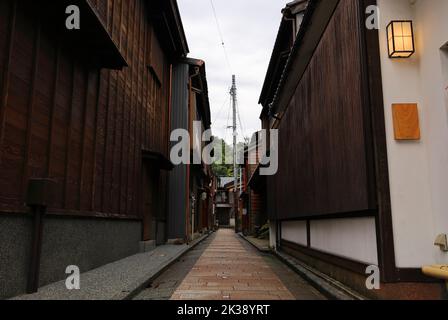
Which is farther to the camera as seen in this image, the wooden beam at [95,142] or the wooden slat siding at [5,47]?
the wooden beam at [95,142]

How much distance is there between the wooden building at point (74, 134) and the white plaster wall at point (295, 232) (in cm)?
489

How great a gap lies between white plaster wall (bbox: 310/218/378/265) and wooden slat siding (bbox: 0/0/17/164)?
4.94m

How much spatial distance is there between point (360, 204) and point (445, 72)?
6.04 feet

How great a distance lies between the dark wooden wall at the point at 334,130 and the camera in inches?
197

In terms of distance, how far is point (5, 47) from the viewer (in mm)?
5055

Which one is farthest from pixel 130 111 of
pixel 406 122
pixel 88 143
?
pixel 406 122

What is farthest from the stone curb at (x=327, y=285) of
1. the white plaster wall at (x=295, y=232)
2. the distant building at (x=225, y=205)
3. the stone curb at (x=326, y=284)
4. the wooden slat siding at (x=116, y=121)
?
the distant building at (x=225, y=205)

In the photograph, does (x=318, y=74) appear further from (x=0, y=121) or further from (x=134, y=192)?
(x=134, y=192)

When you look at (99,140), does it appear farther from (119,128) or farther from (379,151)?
(379,151)

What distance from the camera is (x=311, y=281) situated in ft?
23.5

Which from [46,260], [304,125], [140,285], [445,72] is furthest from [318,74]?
[46,260]

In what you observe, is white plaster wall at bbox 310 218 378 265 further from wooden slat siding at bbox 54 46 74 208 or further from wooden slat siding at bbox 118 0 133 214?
wooden slat siding at bbox 118 0 133 214

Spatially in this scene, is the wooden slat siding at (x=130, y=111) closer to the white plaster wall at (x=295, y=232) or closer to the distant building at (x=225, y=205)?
the white plaster wall at (x=295, y=232)

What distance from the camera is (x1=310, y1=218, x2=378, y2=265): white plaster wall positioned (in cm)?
500
